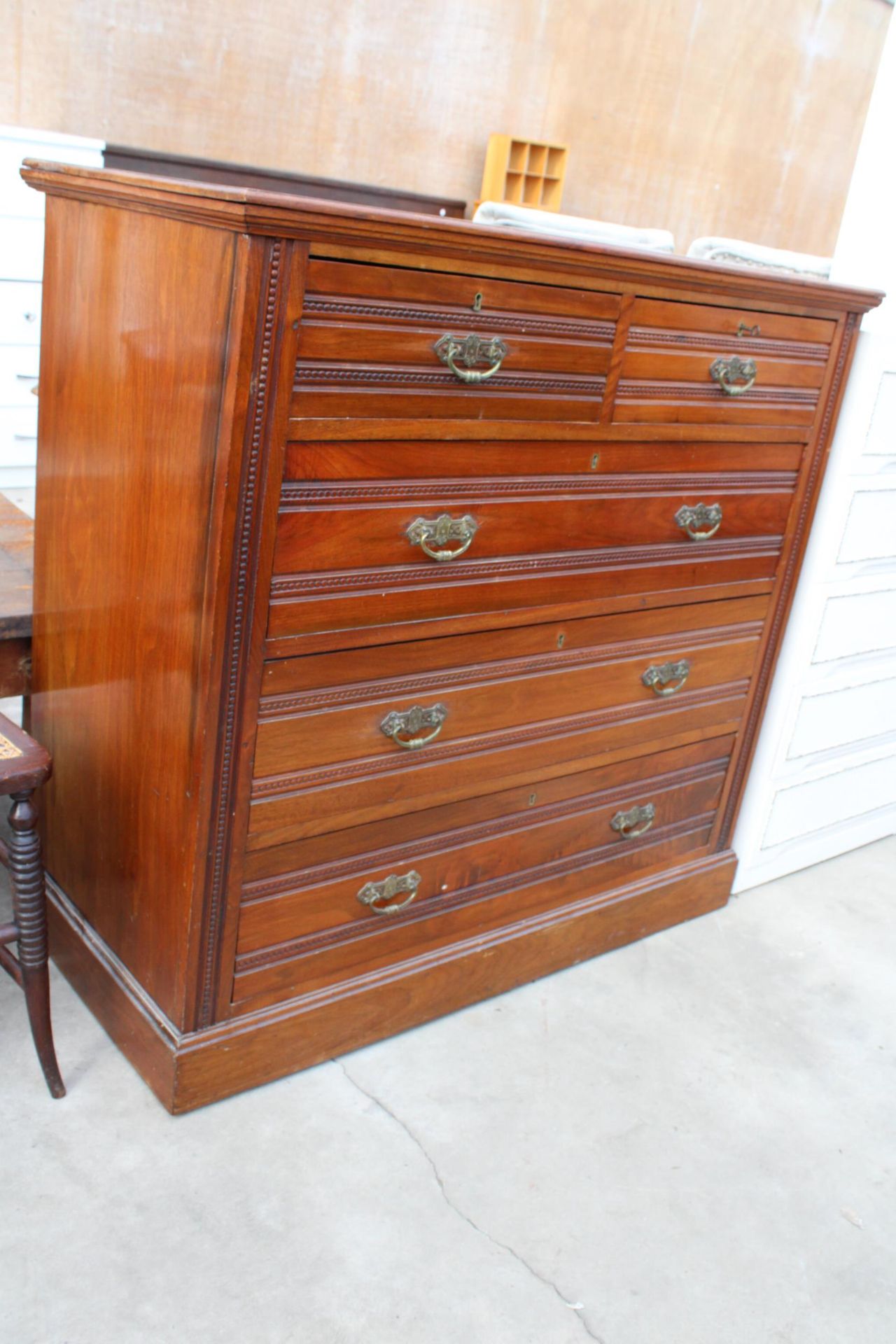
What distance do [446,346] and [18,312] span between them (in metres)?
2.47

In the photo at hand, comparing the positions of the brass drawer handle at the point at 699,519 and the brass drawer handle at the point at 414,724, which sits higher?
the brass drawer handle at the point at 699,519

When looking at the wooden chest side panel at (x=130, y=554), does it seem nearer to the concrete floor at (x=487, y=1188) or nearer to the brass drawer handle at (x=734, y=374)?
the concrete floor at (x=487, y=1188)

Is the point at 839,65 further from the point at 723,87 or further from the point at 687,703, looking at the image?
the point at 687,703

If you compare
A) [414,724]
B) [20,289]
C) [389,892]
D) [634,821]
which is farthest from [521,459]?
[20,289]

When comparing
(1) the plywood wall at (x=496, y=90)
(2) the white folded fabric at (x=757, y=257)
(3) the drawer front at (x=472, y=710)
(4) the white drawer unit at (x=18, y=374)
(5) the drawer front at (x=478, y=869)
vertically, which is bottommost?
(5) the drawer front at (x=478, y=869)

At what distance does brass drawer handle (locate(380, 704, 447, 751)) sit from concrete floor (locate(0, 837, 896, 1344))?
2.00 feet

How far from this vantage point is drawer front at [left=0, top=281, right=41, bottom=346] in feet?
Answer: 11.6

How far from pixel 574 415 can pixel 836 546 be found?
97 cm

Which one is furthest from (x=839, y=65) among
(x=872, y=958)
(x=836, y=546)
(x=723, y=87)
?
(x=872, y=958)

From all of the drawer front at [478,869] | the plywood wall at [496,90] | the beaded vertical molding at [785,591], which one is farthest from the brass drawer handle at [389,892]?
the plywood wall at [496,90]

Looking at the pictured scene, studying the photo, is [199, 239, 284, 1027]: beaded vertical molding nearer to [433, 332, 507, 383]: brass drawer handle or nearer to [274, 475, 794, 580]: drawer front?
[274, 475, 794, 580]: drawer front

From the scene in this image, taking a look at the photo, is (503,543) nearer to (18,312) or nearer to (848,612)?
(848,612)

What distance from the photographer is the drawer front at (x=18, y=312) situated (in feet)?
11.6

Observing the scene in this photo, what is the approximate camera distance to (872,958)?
2.66 metres
